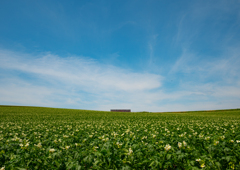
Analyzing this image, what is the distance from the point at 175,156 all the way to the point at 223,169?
138 cm

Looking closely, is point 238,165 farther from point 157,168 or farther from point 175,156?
point 157,168

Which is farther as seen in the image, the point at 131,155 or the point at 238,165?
the point at 131,155

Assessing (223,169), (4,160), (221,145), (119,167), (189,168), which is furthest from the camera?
(221,145)

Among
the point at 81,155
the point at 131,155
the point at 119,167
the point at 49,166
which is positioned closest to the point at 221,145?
the point at 131,155

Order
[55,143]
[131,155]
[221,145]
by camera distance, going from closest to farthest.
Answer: [131,155] < [221,145] < [55,143]

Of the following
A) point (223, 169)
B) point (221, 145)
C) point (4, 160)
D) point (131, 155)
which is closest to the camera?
point (223, 169)

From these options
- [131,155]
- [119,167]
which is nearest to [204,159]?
[131,155]

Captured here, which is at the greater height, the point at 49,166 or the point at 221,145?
the point at 221,145

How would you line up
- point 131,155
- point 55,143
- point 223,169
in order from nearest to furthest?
1. point 223,169
2. point 131,155
3. point 55,143

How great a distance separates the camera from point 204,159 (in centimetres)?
465

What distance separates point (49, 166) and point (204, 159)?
16.6ft

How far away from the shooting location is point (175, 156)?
504 cm

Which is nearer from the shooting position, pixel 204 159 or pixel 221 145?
pixel 204 159

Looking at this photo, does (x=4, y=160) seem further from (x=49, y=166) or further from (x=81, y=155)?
(x=81, y=155)
